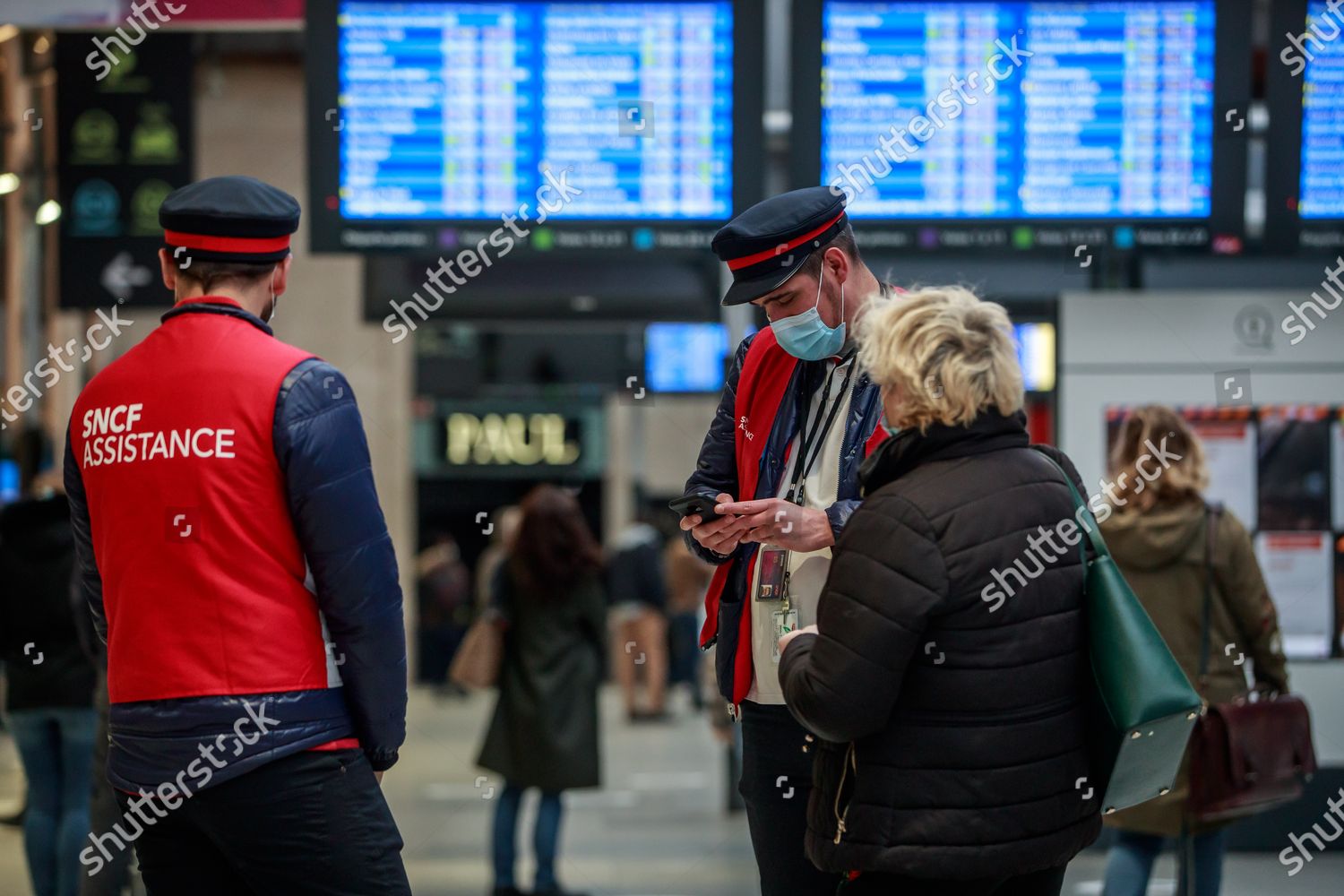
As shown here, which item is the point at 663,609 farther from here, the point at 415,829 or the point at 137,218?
the point at 137,218

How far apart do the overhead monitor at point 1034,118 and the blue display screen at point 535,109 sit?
41cm

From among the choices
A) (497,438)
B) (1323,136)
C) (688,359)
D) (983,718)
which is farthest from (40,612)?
(497,438)

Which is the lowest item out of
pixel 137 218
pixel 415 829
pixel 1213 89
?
pixel 415 829

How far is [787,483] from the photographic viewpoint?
9.04ft

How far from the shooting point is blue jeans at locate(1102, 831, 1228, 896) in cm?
446

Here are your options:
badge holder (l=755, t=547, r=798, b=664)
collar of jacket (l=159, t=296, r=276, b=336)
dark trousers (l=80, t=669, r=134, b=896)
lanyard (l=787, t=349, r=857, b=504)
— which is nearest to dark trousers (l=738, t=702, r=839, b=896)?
badge holder (l=755, t=547, r=798, b=664)

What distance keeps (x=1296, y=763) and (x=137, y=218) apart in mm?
4952

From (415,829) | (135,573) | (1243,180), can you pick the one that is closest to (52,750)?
(415,829)

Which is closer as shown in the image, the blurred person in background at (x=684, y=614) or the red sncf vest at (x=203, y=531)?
the red sncf vest at (x=203, y=531)

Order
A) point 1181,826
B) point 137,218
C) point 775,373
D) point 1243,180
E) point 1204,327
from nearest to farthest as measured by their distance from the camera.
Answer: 1. point 775,373
2. point 1181,826
3. point 1243,180
4. point 1204,327
5. point 137,218

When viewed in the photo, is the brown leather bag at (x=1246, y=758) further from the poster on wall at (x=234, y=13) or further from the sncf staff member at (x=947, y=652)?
the poster on wall at (x=234, y=13)

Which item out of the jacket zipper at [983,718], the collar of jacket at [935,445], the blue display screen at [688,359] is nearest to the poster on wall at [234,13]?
the collar of jacket at [935,445]

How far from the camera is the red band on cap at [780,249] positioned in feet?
8.74

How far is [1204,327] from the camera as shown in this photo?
5496 millimetres
